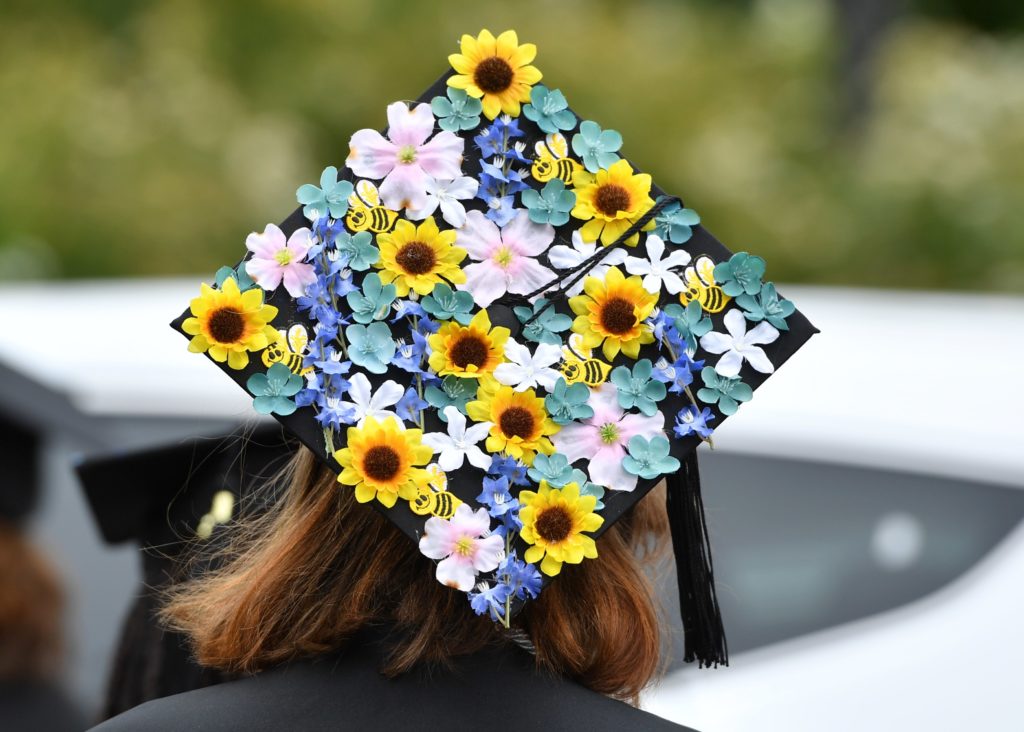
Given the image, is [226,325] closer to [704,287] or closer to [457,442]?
[457,442]

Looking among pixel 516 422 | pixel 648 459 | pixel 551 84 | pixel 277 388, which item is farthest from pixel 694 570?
pixel 551 84

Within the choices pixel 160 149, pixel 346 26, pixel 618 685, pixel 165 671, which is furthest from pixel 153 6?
pixel 618 685

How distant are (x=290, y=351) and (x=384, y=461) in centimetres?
17

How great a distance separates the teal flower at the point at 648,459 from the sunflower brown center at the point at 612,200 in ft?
0.87

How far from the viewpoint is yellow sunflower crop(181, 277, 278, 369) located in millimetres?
1384

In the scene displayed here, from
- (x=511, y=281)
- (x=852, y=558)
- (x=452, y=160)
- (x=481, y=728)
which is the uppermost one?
(x=852, y=558)

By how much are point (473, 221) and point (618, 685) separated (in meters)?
0.59

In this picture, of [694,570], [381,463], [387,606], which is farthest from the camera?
[694,570]

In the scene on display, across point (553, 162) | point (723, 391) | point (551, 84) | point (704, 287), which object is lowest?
point (723, 391)

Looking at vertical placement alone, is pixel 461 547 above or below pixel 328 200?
below

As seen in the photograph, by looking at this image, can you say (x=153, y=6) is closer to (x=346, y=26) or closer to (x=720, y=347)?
(x=346, y=26)

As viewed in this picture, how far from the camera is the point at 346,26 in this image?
39.9ft

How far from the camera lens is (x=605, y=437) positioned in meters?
1.43

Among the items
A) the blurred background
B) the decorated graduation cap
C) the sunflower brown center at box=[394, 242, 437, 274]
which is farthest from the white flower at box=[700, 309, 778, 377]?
the blurred background
